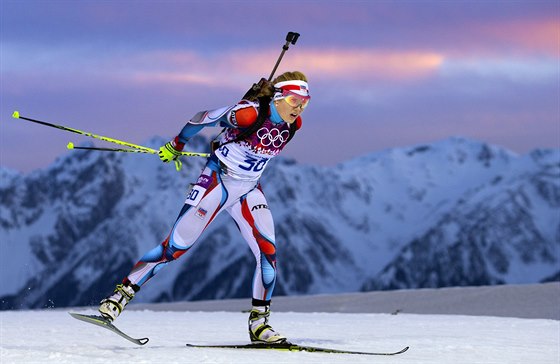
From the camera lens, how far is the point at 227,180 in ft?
36.0

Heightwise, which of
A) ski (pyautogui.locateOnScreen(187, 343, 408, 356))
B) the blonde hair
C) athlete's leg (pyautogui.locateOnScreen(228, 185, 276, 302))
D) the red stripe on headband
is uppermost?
the blonde hair

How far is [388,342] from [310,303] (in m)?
9.48

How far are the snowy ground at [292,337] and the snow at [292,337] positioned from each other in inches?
0.4

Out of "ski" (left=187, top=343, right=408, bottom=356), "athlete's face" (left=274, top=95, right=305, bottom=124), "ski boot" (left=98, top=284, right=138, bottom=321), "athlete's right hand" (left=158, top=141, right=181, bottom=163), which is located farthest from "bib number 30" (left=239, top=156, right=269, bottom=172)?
"ski" (left=187, top=343, right=408, bottom=356)

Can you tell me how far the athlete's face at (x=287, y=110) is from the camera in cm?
1080

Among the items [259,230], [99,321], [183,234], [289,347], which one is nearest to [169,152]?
[183,234]

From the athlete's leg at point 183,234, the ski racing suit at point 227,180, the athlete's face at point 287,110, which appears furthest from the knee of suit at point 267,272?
the athlete's face at point 287,110

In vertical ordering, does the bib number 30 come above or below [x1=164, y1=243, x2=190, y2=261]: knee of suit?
above

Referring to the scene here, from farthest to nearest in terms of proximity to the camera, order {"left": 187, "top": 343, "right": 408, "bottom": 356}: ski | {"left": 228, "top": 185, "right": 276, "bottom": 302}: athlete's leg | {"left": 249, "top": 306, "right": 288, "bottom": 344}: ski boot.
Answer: {"left": 249, "top": 306, "right": 288, "bottom": 344}: ski boot → {"left": 228, "top": 185, "right": 276, "bottom": 302}: athlete's leg → {"left": 187, "top": 343, "right": 408, "bottom": 356}: ski

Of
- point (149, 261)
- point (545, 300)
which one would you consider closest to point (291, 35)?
point (149, 261)

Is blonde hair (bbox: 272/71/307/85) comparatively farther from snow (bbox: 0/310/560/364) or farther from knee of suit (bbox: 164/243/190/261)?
snow (bbox: 0/310/560/364)

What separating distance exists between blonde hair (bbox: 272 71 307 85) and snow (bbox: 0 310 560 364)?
10.1 feet

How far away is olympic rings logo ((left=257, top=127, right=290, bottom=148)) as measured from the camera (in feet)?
35.4

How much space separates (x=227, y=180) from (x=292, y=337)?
3.23 m
